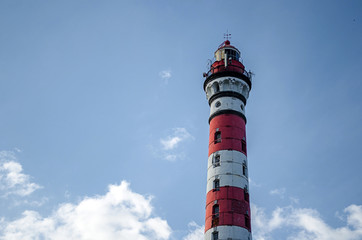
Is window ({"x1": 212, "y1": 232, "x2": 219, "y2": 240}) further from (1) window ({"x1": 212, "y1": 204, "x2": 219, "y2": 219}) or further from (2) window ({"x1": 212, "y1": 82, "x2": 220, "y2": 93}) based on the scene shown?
(2) window ({"x1": 212, "y1": 82, "x2": 220, "y2": 93})

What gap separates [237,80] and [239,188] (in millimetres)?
14745

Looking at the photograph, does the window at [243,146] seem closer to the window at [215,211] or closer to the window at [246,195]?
the window at [246,195]

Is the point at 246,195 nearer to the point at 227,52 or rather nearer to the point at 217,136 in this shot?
the point at 217,136

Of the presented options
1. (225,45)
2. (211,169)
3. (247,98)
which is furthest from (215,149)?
(225,45)

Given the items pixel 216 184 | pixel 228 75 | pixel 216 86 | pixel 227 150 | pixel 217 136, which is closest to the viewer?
pixel 216 184

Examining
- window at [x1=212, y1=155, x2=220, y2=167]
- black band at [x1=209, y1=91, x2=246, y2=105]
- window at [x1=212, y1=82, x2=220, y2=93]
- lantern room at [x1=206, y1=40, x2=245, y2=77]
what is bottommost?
window at [x1=212, y1=155, x2=220, y2=167]

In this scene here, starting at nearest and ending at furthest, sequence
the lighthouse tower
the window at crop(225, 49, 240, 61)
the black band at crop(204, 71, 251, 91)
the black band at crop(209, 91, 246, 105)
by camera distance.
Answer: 1. the lighthouse tower
2. the black band at crop(209, 91, 246, 105)
3. the black band at crop(204, 71, 251, 91)
4. the window at crop(225, 49, 240, 61)

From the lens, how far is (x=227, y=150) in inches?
1925

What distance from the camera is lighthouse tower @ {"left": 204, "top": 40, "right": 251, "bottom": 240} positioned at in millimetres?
44469

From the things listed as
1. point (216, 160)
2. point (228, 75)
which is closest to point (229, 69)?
point (228, 75)

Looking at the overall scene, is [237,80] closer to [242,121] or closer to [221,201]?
[242,121]

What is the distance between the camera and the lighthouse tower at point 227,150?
146 feet

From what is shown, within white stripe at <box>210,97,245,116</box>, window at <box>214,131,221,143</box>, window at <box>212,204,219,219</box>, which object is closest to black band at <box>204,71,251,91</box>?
white stripe at <box>210,97,245,116</box>

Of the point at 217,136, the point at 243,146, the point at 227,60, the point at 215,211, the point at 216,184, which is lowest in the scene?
the point at 215,211
